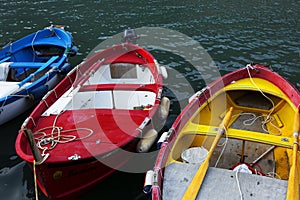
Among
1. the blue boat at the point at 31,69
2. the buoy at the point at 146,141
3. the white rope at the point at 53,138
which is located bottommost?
the buoy at the point at 146,141

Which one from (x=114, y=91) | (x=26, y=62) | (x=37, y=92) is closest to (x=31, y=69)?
(x=26, y=62)

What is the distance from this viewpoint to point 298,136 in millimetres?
7316

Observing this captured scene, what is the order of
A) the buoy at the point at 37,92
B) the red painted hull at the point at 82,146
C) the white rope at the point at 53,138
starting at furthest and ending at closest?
1. the buoy at the point at 37,92
2. the white rope at the point at 53,138
3. the red painted hull at the point at 82,146

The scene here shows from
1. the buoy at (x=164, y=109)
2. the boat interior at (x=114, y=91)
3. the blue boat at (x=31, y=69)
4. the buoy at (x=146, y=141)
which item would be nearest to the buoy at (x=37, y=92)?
the blue boat at (x=31, y=69)

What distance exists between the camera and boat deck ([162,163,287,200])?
6.01m

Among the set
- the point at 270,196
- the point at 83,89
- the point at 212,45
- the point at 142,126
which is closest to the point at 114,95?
the point at 83,89

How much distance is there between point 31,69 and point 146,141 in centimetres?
701

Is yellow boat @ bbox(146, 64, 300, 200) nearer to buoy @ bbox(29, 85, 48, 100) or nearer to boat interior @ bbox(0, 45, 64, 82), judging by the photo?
buoy @ bbox(29, 85, 48, 100)

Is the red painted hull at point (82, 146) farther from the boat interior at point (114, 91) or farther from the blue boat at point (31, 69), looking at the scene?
the blue boat at point (31, 69)

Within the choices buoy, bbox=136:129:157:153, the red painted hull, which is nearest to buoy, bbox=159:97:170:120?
the red painted hull

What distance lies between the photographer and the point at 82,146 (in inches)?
306

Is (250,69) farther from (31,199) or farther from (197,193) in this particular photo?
(31,199)

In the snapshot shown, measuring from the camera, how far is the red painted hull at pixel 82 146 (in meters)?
7.37

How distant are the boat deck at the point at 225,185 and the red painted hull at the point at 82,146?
6.13 feet
